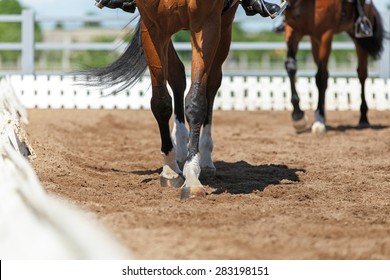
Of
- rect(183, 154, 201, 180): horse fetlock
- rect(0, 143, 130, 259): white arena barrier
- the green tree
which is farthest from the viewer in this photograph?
the green tree

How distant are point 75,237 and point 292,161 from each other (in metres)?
5.44

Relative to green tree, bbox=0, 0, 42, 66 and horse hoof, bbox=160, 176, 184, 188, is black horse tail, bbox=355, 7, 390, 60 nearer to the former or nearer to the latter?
horse hoof, bbox=160, 176, 184, 188

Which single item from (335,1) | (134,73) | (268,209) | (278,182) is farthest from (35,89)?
(268,209)

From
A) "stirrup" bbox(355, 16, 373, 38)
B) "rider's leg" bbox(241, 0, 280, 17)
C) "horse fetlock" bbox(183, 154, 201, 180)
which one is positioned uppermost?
"rider's leg" bbox(241, 0, 280, 17)

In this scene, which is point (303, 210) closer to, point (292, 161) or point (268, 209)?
point (268, 209)

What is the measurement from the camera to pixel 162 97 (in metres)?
6.29

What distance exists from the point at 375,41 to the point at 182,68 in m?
6.24

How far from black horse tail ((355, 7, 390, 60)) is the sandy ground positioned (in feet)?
4.03

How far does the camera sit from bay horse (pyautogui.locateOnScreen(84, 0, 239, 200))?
5688 mm

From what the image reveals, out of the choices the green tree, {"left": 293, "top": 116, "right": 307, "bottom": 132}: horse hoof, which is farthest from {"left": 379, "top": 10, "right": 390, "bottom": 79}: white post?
the green tree

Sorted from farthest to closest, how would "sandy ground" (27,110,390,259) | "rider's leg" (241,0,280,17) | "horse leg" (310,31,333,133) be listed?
"horse leg" (310,31,333,133) → "rider's leg" (241,0,280,17) → "sandy ground" (27,110,390,259)

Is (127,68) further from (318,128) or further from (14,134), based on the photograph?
(318,128)

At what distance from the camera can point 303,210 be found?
517cm

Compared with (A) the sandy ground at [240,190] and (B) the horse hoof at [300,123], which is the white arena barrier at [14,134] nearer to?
(A) the sandy ground at [240,190]
